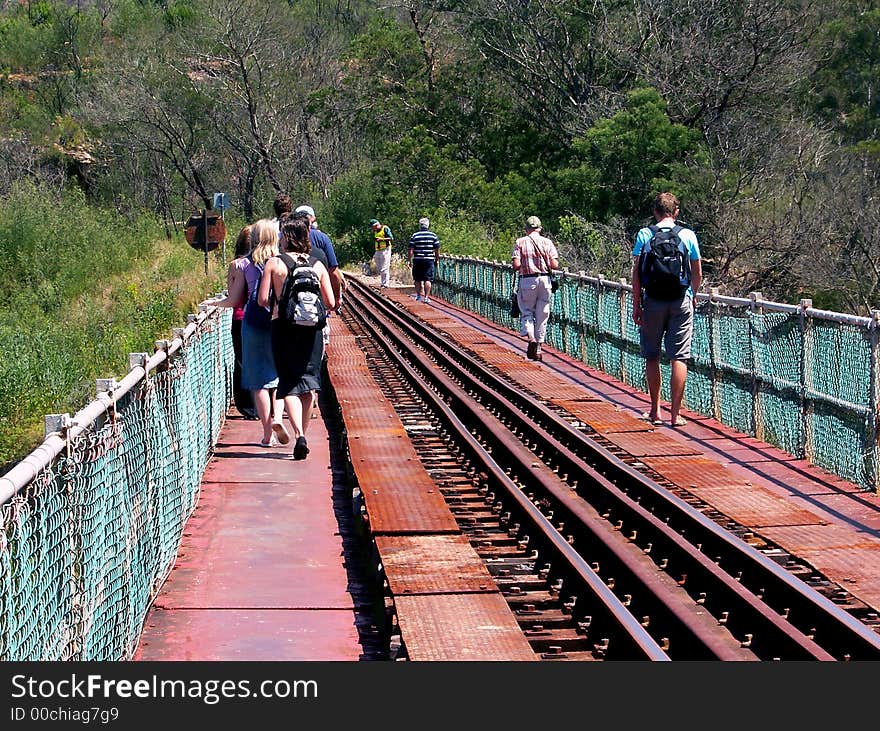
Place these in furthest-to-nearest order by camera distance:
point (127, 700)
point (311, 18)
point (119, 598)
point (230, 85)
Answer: point (311, 18), point (230, 85), point (119, 598), point (127, 700)

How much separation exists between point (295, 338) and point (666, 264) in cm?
337

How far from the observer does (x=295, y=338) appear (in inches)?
419

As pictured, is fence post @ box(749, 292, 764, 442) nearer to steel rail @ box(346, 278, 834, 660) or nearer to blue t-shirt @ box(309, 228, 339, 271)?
steel rail @ box(346, 278, 834, 660)

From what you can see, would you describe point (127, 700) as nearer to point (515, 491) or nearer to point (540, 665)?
point (540, 665)

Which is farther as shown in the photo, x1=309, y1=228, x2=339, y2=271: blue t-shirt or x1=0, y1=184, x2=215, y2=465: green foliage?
x1=0, y1=184, x2=215, y2=465: green foliage

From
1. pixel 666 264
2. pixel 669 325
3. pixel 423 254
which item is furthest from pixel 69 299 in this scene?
pixel 666 264

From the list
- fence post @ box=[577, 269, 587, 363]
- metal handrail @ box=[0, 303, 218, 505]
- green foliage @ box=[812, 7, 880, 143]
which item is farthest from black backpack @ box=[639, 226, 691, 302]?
green foliage @ box=[812, 7, 880, 143]

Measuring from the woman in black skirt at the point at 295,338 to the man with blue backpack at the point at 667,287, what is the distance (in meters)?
2.88

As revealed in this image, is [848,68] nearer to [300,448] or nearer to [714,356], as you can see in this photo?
[714,356]

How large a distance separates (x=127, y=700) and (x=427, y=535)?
3.78m

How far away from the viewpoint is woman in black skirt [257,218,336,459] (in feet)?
34.1

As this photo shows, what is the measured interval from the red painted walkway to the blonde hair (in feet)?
5.43

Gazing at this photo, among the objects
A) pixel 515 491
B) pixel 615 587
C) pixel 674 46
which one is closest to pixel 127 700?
pixel 615 587

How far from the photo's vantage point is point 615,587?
7352 mm
